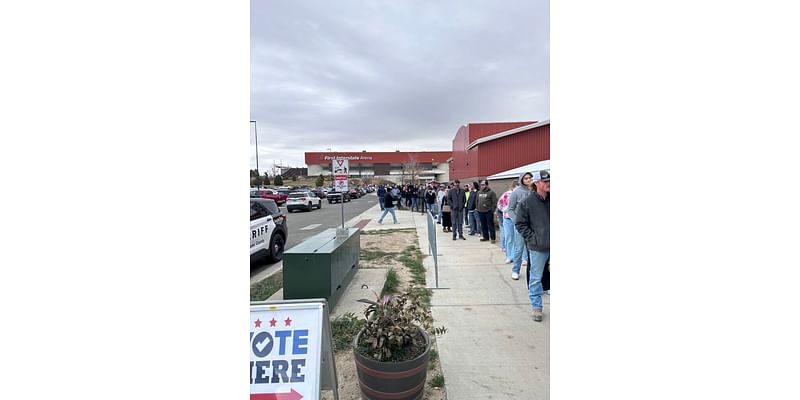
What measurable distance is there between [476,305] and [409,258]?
10.0 ft

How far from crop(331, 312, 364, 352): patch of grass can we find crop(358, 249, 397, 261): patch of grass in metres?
3.28

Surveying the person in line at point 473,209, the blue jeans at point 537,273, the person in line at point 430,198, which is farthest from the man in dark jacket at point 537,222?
the person in line at point 430,198

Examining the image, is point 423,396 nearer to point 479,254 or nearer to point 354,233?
point 354,233

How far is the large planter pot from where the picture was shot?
7.54 ft

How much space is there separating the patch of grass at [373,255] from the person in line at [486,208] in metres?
2.73

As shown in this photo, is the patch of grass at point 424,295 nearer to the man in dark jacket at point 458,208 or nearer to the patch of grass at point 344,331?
the patch of grass at point 344,331

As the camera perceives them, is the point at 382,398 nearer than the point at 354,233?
Yes

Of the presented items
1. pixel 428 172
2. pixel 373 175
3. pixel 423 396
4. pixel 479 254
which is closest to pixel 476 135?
pixel 479 254

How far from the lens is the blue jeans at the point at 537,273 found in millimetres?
3823

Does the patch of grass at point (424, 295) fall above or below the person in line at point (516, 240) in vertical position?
below

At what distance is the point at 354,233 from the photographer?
6.10 metres

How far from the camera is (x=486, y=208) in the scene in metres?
8.69

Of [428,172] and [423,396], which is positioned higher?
[428,172]

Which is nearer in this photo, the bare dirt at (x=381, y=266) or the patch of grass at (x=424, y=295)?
the bare dirt at (x=381, y=266)
